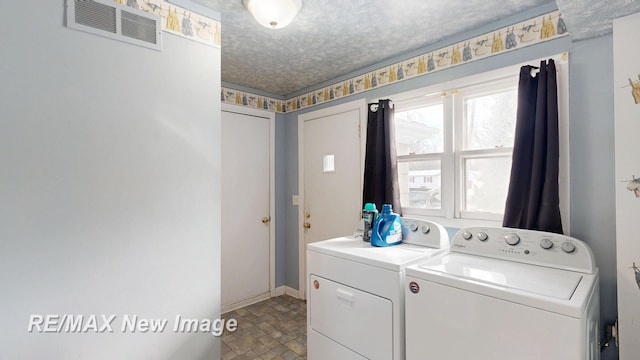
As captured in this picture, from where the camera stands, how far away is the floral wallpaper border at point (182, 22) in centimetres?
156

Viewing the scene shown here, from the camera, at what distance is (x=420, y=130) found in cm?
240

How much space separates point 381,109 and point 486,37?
2.82 feet

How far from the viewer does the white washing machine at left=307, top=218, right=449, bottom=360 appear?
4.88 ft

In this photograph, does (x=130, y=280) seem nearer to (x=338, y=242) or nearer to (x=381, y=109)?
(x=338, y=242)

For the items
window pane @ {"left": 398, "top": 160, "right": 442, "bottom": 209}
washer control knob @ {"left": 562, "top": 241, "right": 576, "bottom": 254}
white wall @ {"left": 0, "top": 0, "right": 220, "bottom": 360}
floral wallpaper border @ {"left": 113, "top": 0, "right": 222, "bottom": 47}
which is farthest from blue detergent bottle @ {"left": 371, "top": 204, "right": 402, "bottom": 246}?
floral wallpaper border @ {"left": 113, "top": 0, "right": 222, "bottom": 47}

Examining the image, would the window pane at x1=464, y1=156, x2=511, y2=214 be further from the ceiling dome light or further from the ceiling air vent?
the ceiling air vent

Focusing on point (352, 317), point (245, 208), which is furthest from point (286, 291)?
point (352, 317)

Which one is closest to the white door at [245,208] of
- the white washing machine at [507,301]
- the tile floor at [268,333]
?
the tile floor at [268,333]

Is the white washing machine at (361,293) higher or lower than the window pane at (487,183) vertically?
lower

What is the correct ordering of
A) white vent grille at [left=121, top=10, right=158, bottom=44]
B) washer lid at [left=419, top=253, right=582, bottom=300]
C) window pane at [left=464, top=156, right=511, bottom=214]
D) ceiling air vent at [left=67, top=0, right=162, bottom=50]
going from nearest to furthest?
washer lid at [left=419, top=253, right=582, bottom=300] < ceiling air vent at [left=67, top=0, right=162, bottom=50] < white vent grille at [left=121, top=10, right=158, bottom=44] < window pane at [left=464, top=156, right=511, bottom=214]

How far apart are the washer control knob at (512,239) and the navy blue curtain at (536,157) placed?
17 centimetres

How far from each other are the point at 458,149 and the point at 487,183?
0.31m

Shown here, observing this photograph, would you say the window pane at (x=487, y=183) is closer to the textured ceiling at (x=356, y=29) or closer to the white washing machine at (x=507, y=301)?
the white washing machine at (x=507, y=301)

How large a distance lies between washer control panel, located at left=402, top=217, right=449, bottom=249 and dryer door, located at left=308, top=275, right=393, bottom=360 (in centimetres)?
56
